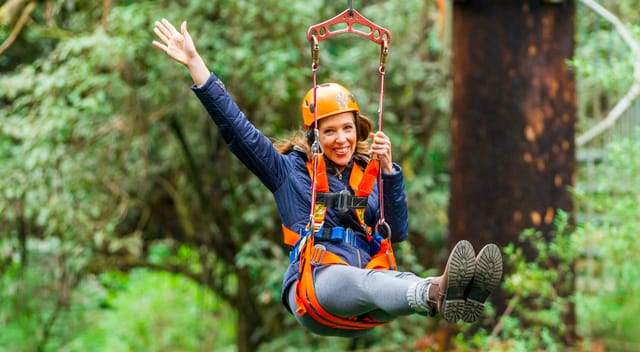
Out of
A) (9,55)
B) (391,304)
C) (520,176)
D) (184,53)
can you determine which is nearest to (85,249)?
(9,55)

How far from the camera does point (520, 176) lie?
5.80m

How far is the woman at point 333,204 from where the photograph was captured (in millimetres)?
3018

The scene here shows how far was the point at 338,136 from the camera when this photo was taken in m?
3.45

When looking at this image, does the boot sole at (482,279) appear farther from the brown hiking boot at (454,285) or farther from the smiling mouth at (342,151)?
the smiling mouth at (342,151)

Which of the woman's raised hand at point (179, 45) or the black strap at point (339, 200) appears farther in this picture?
the black strap at point (339, 200)

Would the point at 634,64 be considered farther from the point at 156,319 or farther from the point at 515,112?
the point at 156,319

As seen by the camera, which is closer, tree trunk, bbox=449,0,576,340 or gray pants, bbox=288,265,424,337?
gray pants, bbox=288,265,424,337

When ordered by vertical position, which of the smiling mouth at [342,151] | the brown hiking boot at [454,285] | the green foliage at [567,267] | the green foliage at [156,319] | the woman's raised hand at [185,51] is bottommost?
the green foliage at [156,319]

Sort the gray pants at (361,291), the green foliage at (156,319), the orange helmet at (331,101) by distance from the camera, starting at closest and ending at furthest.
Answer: the gray pants at (361,291) → the orange helmet at (331,101) → the green foliage at (156,319)

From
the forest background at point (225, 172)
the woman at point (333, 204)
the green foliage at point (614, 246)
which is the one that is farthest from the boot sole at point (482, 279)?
the green foliage at point (614, 246)

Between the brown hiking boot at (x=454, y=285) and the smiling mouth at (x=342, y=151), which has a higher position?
the smiling mouth at (x=342, y=151)

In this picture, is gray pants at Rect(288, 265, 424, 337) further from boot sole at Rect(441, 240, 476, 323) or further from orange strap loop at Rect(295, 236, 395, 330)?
boot sole at Rect(441, 240, 476, 323)

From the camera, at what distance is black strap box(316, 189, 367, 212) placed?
3.33m

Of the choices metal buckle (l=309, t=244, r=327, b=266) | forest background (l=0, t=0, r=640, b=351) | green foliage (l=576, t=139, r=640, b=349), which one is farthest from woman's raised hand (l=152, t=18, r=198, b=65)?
green foliage (l=576, t=139, r=640, b=349)
